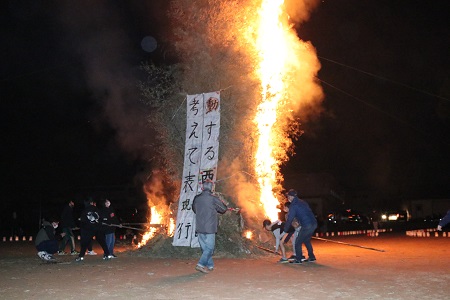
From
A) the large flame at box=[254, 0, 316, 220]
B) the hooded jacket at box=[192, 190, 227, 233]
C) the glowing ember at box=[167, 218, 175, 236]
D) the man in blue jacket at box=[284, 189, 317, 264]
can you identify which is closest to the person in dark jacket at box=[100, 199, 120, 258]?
the glowing ember at box=[167, 218, 175, 236]

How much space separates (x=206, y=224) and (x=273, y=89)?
646cm

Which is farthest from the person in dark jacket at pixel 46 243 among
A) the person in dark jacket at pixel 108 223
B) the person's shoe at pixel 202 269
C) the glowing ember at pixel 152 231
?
the person's shoe at pixel 202 269

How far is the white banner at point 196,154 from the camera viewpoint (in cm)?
1380

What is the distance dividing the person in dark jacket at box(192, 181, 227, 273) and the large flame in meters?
4.87

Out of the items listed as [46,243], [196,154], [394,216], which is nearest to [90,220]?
[46,243]

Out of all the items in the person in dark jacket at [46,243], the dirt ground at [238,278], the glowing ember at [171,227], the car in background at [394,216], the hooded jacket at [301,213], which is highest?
the car in background at [394,216]

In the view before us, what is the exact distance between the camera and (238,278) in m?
9.53

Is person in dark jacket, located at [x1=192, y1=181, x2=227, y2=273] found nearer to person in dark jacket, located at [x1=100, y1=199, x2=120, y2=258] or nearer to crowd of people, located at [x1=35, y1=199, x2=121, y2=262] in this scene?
crowd of people, located at [x1=35, y1=199, x2=121, y2=262]

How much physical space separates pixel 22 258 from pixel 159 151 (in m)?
5.26

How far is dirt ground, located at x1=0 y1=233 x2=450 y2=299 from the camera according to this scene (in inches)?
306

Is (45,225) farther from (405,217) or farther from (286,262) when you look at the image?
(405,217)

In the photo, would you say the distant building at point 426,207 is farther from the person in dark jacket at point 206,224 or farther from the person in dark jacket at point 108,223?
the person in dark jacket at point 206,224

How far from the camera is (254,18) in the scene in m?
15.4

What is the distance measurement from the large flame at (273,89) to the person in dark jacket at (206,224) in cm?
487
